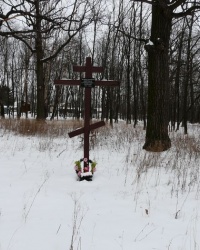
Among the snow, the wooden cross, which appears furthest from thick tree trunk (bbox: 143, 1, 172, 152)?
the wooden cross

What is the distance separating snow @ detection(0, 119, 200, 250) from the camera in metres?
2.53

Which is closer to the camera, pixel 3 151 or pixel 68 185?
pixel 68 185

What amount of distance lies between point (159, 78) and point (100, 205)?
446cm

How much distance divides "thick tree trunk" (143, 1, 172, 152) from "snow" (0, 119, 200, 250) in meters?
1.11

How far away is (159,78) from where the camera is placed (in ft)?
23.0

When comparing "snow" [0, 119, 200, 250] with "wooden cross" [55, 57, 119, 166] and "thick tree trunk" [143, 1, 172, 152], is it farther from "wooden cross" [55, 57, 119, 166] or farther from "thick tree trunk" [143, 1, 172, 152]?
"thick tree trunk" [143, 1, 172, 152]

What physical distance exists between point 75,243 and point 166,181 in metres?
2.41

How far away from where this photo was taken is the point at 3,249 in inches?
89.4

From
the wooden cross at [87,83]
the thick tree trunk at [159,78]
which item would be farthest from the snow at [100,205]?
the thick tree trunk at [159,78]

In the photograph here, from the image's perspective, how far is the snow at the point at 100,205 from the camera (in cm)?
253

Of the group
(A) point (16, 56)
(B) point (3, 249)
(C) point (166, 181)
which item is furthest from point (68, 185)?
(A) point (16, 56)

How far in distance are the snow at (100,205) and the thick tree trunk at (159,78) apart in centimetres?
111

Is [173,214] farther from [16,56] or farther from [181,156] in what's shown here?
[16,56]

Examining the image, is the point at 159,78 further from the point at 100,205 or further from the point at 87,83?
the point at 100,205
